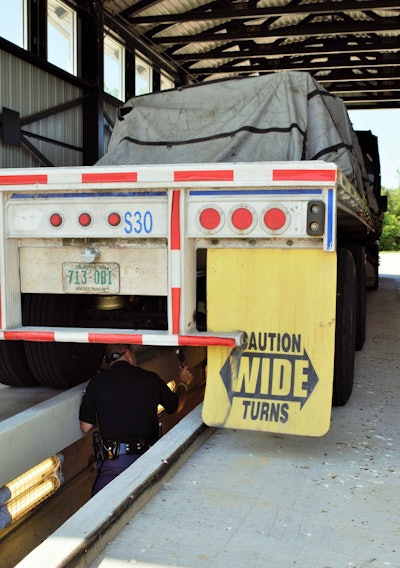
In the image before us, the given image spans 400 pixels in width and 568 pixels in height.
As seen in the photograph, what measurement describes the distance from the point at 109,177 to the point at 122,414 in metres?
1.56

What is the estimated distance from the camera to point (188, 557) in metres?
2.26

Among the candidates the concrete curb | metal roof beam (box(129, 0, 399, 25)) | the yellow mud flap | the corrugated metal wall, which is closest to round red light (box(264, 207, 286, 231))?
the yellow mud flap

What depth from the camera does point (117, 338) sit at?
3.25 metres

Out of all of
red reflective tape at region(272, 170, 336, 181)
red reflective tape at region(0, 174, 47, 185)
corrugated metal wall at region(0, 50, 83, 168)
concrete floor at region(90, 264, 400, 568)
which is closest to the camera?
concrete floor at region(90, 264, 400, 568)

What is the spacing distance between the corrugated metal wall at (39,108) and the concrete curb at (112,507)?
24.2ft

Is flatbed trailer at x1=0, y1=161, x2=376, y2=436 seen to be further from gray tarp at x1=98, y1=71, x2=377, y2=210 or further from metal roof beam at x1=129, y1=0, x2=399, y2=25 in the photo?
metal roof beam at x1=129, y1=0, x2=399, y2=25

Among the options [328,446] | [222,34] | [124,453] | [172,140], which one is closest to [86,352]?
[124,453]

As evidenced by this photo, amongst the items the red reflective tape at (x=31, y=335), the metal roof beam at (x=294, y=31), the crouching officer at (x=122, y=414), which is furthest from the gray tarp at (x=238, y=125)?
the metal roof beam at (x=294, y=31)

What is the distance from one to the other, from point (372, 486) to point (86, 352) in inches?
99.3

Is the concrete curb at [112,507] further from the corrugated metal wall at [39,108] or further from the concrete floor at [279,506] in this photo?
the corrugated metal wall at [39,108]

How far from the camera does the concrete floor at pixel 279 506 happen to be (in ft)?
7.45

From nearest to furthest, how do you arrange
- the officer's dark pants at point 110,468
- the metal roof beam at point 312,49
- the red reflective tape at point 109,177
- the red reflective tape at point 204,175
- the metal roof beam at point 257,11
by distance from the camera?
the red reflective tape at point 204,175 < the red reflective tape at point 109,177 < the officer's dark pants at point 110,468 < the metal roof beam at point 257,11 < the metal roof beam at point 312,49

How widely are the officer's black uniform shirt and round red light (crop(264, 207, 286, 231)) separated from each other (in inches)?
57.9

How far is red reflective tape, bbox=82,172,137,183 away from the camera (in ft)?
10.3
